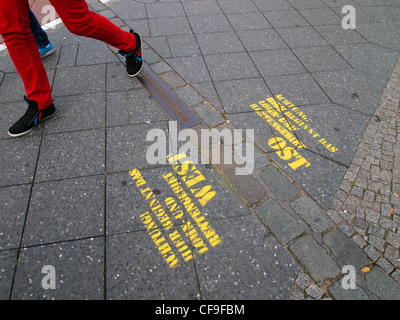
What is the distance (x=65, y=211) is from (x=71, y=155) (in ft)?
2.03

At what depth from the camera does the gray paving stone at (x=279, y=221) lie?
217cm

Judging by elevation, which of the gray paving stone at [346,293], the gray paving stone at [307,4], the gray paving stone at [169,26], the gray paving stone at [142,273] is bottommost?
the gray paving stone at [346,293]

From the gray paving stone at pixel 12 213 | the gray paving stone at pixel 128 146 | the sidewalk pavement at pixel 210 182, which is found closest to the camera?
the sidewalk pavement at pixel 210 182

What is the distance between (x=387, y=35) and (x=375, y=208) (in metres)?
3.65

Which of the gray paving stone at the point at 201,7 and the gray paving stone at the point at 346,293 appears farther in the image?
the gray paving stone at the point at 201,7

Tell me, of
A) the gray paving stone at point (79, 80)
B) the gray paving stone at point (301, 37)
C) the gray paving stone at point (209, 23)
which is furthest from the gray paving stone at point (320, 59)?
the gray paving stone at point (79, 80)

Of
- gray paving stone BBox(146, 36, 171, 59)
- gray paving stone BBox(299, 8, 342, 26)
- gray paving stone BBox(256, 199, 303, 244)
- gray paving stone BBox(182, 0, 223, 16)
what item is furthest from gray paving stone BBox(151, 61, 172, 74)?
gray paving stone BBox(299, 8, 342, 26)

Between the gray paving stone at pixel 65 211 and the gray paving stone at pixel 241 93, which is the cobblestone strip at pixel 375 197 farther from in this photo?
the gray paving stone at pixel 65 211

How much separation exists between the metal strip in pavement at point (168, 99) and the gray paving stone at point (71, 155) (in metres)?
0.77

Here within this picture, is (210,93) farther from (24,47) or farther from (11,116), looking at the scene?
(11,116)

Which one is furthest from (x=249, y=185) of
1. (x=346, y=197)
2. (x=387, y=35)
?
(x=387, y=35)

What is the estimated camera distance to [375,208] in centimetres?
237

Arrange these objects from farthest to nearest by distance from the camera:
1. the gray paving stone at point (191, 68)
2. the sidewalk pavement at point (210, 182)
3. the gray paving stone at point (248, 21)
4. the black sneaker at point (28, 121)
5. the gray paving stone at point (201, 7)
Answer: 1. the gray paving stone at point (201, 7)
2. the gray paving stone at point (248, 21)
3. the gray paving stone at point (191, 68)
4. the black sneaker at point (28, 121)
5. the sidewalk pavement at point (210, 182)
